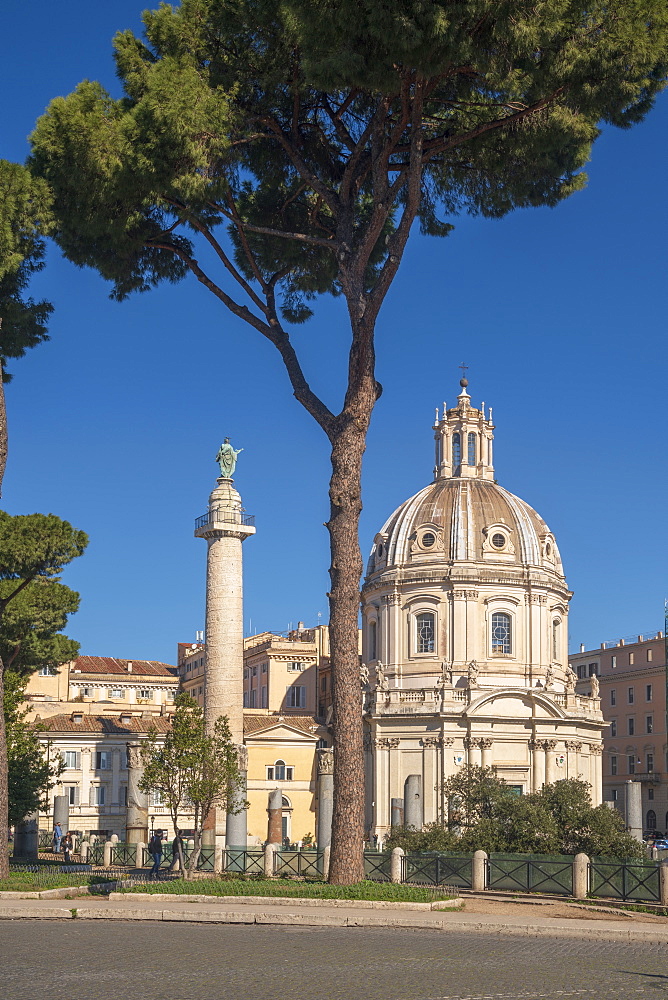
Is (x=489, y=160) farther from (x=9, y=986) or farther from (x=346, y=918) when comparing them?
(x=9, y=986)

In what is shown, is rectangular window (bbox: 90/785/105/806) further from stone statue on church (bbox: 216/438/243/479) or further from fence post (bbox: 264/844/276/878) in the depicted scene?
fence post (bbox: 264/844/276/878)

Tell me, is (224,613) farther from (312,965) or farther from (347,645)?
(312,965)

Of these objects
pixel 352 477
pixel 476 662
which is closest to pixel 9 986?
pixel 352 477

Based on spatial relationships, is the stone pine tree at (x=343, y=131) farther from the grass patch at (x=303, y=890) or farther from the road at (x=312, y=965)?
the road at (x=312, y=965)

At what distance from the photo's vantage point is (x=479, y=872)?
2330 centimetres

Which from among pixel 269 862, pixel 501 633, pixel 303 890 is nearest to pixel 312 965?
pixel 303 890

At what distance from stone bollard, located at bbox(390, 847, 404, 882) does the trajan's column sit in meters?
23.9

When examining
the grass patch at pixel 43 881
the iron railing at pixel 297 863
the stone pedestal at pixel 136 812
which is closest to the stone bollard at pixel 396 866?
the iron railing at pixel 297 863

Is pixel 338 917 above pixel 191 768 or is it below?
below

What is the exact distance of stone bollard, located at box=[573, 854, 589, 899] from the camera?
21.5 metres

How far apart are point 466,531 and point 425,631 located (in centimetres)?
547

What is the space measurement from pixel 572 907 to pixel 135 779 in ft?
80.5

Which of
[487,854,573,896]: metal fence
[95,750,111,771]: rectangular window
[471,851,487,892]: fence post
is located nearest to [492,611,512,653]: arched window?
[95,750,111,771]: rectangular window

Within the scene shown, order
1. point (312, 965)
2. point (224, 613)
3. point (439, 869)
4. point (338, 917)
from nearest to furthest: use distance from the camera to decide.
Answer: point (312, 965)
point (338, 917)
point (439, 869)
point (224, 613)
